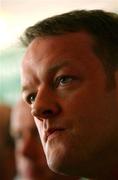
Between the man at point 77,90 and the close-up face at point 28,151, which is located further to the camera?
the close-up face at point 28,151

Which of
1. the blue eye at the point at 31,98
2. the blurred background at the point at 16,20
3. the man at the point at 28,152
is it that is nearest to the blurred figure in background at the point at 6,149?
the man at the point at 28,152

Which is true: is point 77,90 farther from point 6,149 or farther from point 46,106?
point 6,149

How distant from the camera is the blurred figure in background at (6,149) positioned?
1183mm

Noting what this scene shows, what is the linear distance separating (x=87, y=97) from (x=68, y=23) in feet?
0.68

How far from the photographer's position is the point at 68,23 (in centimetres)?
94

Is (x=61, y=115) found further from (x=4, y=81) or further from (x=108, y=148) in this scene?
(x=4, y=81)

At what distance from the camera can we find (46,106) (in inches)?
33.8

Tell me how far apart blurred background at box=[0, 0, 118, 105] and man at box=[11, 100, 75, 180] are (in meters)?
0.98

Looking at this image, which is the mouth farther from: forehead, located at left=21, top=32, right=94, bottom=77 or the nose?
forehead, located at left=21, top=32, right=94, bottom=77

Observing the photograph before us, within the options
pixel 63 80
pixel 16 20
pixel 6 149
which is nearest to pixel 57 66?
pixel 63 80

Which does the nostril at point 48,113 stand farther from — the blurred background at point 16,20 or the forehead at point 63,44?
the blurred background at point 16,20

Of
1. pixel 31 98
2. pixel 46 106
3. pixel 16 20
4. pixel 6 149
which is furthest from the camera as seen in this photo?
pixel 16 20

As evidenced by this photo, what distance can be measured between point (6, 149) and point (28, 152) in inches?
3.1

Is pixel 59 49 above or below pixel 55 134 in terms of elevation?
above
